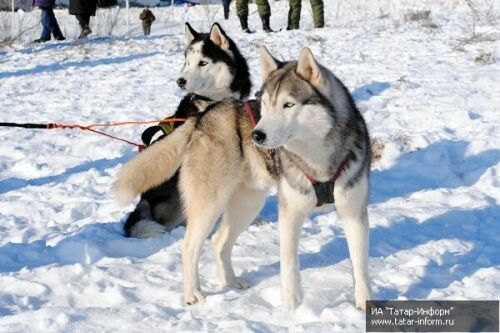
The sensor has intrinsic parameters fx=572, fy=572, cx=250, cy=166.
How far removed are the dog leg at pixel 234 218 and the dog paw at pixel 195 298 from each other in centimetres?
29

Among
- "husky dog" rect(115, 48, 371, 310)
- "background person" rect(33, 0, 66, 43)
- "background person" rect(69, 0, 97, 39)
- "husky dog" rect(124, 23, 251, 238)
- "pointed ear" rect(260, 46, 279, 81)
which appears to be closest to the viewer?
"husky dog" rect(115, 48, 371, 310)

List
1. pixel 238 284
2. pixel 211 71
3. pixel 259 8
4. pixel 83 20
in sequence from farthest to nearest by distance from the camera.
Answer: pixel 83 20, pixel 259 8, pixel 211 71, pixel 238 284

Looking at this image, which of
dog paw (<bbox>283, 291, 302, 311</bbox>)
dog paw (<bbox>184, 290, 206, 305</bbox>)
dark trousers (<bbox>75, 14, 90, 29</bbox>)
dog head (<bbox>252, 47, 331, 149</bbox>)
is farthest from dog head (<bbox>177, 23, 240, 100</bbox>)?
dark trousers (<bbox>75, 14, 90, 29</bbox>)

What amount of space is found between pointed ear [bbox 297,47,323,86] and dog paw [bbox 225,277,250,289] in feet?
3.57

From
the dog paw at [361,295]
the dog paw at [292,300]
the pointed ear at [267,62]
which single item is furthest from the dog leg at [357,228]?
the pointed ear at [267,62]

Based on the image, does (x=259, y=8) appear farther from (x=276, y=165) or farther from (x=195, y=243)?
(x=195, y=243)

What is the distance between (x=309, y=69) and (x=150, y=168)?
3.20 feet

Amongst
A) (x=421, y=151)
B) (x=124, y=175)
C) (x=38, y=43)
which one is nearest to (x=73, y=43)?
(x=38, y=43)

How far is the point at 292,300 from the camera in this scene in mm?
2541

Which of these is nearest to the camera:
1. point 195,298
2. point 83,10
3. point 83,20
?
point 195,298

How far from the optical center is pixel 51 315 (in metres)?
2.46

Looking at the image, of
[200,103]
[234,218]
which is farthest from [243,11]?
[234,218]

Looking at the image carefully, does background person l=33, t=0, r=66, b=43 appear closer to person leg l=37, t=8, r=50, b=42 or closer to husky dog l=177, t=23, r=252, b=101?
person leg l=37, t=8, r=50, b=42

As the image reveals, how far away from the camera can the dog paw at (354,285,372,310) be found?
2529 millimetres
